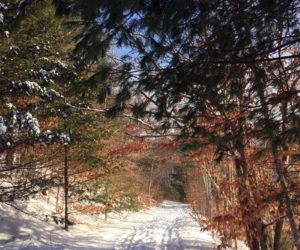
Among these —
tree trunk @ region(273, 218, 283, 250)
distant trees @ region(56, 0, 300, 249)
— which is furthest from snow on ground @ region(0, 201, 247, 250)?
distant trees @ region(56, 0, 300, 249)

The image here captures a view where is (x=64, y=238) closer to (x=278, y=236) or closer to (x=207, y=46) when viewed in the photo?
(x=278, y=236)

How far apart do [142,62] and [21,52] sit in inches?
143

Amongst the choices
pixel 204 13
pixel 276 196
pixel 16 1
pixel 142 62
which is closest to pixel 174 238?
pixel 276 196

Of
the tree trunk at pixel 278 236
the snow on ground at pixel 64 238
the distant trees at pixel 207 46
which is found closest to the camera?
the distant trees at pixel 207 46

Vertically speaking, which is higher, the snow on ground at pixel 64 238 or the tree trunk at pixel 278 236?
the tree trunk at pixel 278 236

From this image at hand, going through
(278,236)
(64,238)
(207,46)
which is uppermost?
(207,46)

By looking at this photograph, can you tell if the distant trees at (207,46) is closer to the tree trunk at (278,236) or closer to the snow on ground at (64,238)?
the tree trunk at (278,236)

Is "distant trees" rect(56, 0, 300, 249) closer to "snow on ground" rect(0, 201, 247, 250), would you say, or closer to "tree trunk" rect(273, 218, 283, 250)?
"tree trunk" rect(273, 218, 283, 250)

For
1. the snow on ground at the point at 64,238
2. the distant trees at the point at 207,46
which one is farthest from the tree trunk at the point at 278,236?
the snow on ground at the point at 64,238

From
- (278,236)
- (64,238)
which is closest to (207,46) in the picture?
(278,236)

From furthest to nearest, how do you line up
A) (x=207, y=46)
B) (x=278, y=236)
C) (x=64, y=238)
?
(x=64, y=238)
(x=278, y=236)
(x=207, y=46)

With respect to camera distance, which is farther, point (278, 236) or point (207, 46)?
point (278, 236)

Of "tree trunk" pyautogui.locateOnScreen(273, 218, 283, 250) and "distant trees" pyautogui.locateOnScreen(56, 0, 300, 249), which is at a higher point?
"distant trees" pyautogui.locateOnScreen(56, 0, 300, 249)

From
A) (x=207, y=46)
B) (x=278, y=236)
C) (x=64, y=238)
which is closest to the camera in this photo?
(x=207, y=46)
